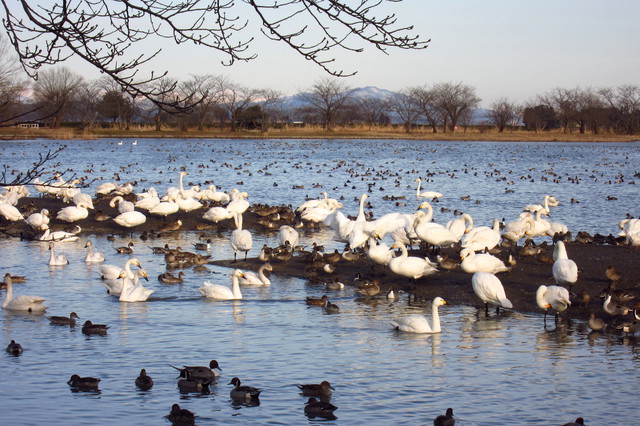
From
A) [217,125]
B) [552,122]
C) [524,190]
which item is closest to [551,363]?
[524,190]

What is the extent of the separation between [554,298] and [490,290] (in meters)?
0.92

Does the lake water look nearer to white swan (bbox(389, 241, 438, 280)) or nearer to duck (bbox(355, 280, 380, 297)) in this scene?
duck (bbox(355, 280, 380, 297))

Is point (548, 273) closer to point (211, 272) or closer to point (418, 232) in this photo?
point (418, 232)

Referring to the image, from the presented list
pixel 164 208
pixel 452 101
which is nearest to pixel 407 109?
pixel 452 101

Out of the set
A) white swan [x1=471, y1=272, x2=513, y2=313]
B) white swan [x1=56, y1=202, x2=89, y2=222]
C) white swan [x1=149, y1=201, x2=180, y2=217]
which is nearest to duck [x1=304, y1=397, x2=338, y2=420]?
white swan [x1=471, y1=272, x2=513, y2=313]

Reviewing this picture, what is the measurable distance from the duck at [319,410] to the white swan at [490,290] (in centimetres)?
471

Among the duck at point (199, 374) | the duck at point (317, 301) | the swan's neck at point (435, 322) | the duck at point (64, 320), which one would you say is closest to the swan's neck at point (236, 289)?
the duck at point (317, 301)

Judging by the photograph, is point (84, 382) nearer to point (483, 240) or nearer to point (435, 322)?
point (435, 322)

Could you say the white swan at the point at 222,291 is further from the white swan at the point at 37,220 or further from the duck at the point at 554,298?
the white swan at the point at 37,220

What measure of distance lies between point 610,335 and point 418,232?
5.16 metres

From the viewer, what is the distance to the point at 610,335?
11508 millimetres

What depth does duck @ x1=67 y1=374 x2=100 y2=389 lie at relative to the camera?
9.15 meters

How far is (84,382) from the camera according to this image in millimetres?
9172

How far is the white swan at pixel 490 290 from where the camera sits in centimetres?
1241
